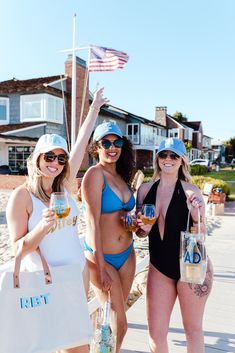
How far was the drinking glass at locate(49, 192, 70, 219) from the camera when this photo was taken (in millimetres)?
2111

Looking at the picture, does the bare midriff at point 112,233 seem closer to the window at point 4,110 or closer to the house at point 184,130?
the window at point 4,110

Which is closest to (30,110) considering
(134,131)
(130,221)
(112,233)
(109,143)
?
(134,131)

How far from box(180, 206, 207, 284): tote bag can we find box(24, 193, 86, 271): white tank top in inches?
29.7

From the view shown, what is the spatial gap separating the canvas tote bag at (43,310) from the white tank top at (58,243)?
99 millimetres

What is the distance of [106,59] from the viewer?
14.2m

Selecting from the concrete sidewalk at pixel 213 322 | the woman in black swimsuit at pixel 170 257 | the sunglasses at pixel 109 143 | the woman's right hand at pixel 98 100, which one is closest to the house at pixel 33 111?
the concrete sidewalk at pixel 213 322

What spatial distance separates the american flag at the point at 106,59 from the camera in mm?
14070

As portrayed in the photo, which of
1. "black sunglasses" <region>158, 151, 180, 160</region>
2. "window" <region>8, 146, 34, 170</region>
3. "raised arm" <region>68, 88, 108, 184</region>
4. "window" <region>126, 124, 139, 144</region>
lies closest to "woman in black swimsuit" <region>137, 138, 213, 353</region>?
"black sunglasses" <region>158, 151, 180, 160</region>

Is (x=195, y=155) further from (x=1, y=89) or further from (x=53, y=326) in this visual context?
(x=53, y=326)

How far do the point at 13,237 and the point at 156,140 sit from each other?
40.5 metres

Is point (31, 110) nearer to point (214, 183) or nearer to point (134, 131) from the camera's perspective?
point (134, 131)

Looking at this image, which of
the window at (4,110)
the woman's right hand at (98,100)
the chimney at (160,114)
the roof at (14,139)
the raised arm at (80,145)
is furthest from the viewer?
the chimney at (160,114)

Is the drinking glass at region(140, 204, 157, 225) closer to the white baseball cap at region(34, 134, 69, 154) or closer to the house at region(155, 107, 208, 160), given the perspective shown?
the white baseball cap at region(34, 134, 69, 154)

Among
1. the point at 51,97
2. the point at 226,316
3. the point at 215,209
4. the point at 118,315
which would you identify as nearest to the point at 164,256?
the point at 118,315
